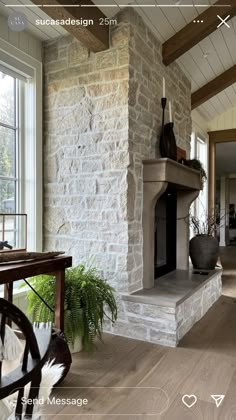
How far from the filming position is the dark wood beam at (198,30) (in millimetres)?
2945

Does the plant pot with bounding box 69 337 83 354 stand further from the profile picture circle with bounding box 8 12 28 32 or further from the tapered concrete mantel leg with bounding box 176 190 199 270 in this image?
the profile picture circle with bounding box 8 12 28 32

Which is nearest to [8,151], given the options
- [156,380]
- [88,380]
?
[88,380]

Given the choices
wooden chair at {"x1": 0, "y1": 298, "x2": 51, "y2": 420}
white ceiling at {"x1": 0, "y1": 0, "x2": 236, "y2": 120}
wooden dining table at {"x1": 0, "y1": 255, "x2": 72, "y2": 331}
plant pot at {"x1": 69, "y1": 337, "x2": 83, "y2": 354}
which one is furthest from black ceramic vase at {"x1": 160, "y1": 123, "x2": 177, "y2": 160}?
wooden chair at {"x1": 0, "y1": 298, "x2": 51, "y2": 420}

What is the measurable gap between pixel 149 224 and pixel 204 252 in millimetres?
1248

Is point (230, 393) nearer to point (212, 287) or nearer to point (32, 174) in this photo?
point (212, 287)

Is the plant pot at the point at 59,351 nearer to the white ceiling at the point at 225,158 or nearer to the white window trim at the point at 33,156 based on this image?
the white window trim at the point at 33,156

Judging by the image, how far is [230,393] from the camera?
6.23 ft

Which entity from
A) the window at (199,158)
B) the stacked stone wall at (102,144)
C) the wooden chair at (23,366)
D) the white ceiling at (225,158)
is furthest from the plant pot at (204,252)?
the white ceiling at (225,158)

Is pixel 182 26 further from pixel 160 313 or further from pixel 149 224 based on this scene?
pixel 160 313

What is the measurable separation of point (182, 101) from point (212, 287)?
2.31 metres

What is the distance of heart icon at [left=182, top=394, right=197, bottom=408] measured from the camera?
179cm

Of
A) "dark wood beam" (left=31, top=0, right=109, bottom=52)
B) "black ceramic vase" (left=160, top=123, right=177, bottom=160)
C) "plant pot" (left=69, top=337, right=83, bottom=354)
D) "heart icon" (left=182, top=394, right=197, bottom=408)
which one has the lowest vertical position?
"heart icon" (left=182, top=394, right=197, bottom=408)

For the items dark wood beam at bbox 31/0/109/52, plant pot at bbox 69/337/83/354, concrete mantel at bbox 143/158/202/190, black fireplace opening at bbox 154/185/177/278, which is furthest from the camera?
black fireplace opening at bbox 154/185/177/278

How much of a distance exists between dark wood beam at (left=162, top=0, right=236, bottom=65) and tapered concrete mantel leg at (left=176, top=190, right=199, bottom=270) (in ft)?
5.35
